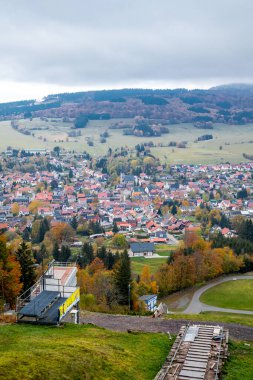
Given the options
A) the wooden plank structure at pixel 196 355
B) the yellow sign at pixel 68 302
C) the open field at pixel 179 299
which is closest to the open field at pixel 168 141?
the open field at pixel 179 299

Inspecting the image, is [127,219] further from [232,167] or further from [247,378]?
[247,378]

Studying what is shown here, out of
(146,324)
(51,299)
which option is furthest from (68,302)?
(146,324)

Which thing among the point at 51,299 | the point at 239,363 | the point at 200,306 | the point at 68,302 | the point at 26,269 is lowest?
the point at 200,306

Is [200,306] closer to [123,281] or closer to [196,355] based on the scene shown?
[123,281]

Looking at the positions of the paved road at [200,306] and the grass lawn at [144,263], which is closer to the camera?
the paved road at [200,306]

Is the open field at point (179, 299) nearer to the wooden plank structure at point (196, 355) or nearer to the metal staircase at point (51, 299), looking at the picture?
the metal staircase at point (51, 299)

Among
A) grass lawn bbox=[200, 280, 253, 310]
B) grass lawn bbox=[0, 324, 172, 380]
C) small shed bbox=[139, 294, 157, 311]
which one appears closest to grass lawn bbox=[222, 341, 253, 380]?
grass lawn bbox=[0, 324, 172, 380]
